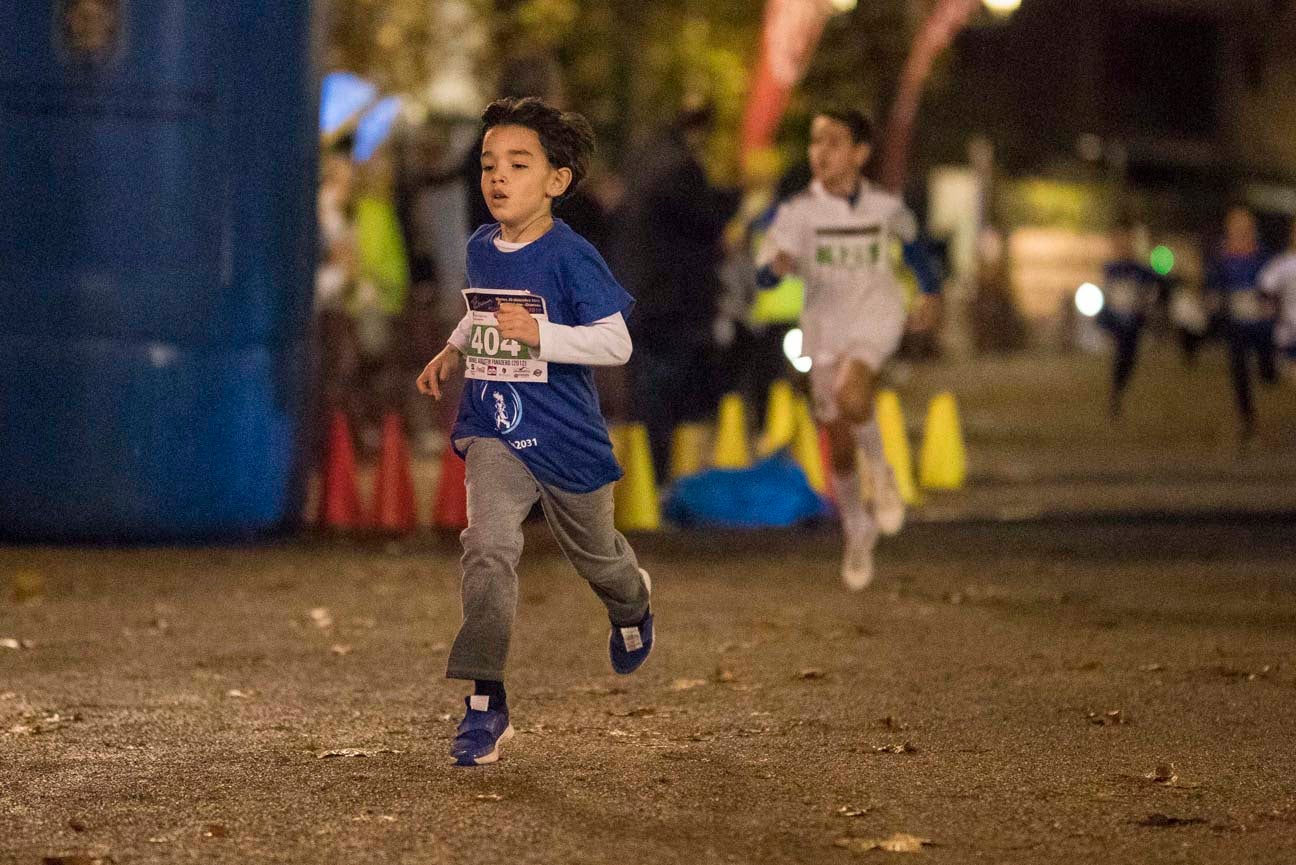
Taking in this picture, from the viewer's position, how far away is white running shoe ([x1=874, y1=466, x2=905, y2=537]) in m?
10.1

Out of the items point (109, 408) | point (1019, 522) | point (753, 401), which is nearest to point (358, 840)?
point (109, 408)

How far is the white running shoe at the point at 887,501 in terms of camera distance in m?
10.1

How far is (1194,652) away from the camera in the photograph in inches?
310

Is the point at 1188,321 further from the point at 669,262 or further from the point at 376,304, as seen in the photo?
the point at 669,262

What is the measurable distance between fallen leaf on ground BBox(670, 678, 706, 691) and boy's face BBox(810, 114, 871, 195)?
9.46ft

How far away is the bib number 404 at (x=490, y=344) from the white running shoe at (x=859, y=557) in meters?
3.73

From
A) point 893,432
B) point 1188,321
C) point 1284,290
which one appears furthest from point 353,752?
point 1188,321

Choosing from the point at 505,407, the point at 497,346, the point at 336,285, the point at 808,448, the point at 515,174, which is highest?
the point at 515,174

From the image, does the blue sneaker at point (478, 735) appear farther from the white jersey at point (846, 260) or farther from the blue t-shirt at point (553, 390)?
the white jersey at point (846, 260)

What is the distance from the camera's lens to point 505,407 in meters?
6.00

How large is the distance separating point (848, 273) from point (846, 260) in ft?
0.17

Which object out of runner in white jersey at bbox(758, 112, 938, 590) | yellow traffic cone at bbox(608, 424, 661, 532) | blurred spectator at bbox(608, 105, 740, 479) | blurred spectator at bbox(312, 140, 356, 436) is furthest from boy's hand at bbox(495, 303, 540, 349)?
blurred spectator at bbox(312, 140, 356, 436)

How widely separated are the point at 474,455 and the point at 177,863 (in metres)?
1.52

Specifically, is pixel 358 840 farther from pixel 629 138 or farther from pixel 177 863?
pixel 629 138
